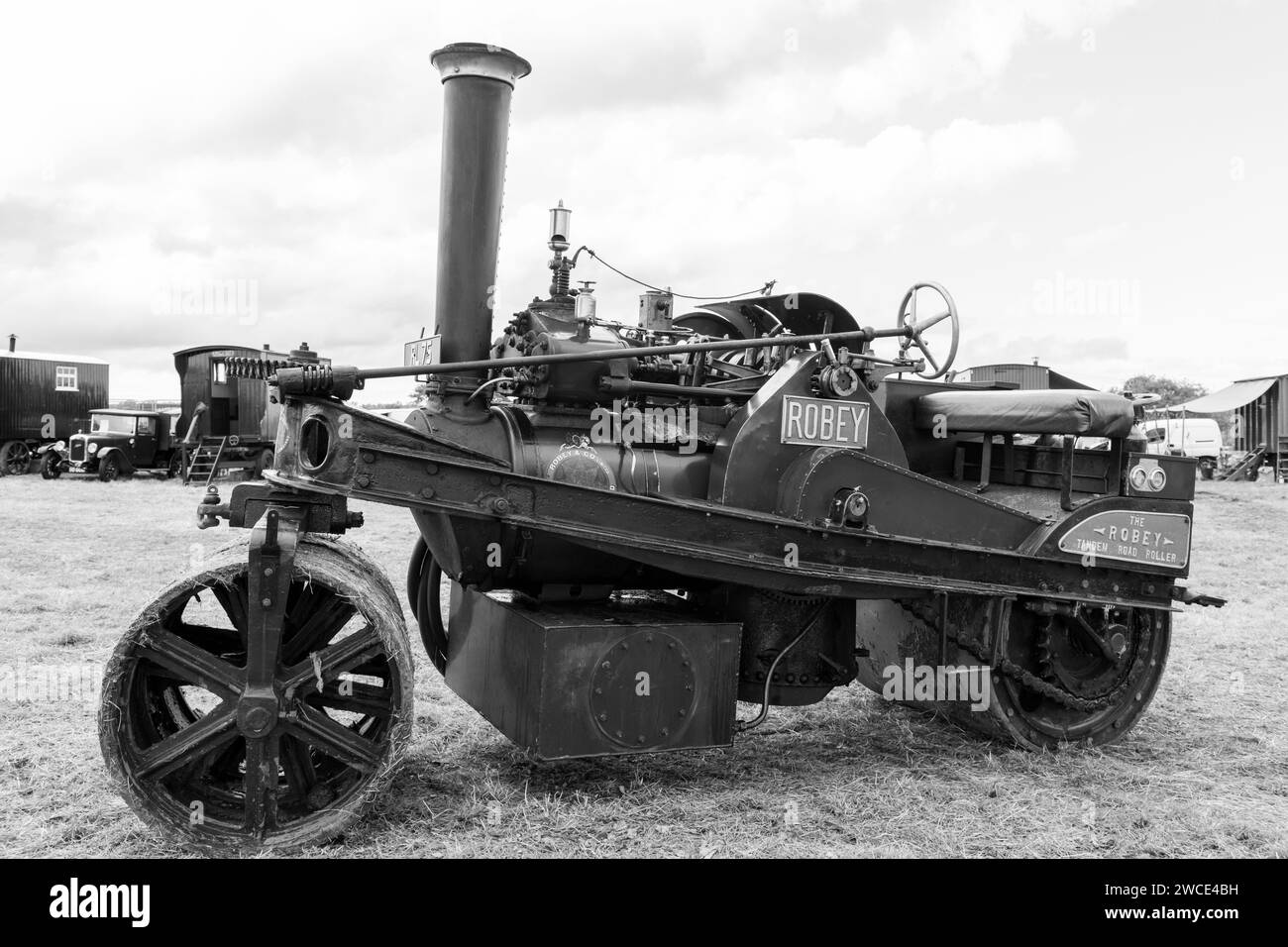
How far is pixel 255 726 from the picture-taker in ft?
12.8

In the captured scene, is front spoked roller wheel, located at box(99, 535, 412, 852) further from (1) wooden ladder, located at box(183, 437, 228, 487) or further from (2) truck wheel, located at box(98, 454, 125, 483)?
(2) truck wheel, located at box(98, 454, 125, 483)

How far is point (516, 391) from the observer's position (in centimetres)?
496

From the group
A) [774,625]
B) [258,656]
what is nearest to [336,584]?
[258,656]

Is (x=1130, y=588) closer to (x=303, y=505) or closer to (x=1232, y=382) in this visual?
(x=303, y=505)

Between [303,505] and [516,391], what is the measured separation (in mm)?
1179

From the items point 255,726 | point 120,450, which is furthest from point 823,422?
point 120,450

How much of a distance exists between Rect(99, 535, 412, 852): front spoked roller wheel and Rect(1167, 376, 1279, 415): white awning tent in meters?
34.9

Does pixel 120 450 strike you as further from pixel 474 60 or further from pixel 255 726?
pixel 255 726

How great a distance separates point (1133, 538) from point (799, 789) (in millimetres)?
2264

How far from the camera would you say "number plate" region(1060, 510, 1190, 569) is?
5.45 meters

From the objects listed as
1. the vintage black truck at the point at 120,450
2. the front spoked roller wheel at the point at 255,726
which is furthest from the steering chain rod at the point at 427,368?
the vintage black truck at the point at 120,450

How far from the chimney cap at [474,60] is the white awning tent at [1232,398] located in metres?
34.1

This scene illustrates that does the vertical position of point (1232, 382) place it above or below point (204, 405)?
above
